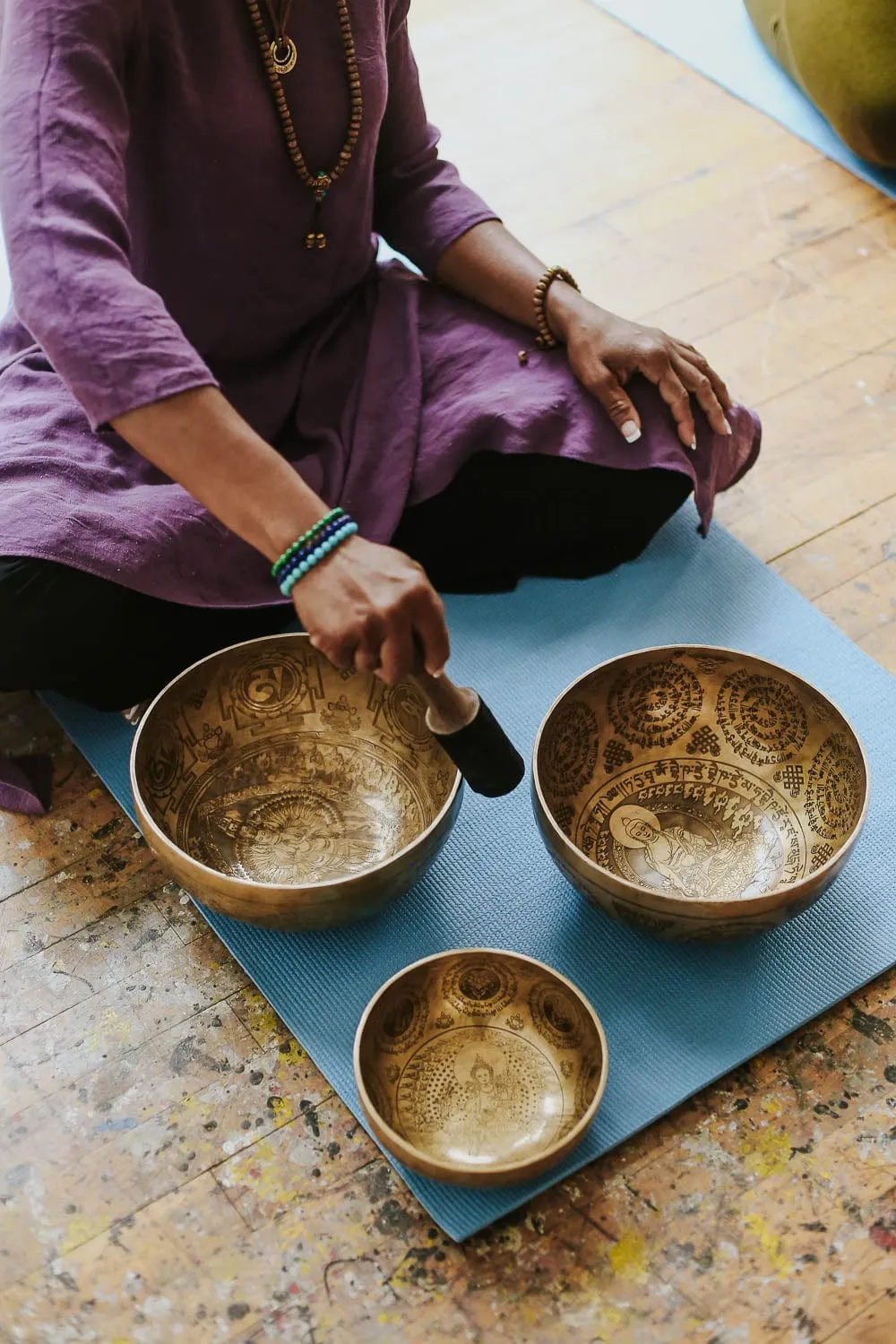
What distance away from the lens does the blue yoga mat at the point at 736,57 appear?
9.46 feet

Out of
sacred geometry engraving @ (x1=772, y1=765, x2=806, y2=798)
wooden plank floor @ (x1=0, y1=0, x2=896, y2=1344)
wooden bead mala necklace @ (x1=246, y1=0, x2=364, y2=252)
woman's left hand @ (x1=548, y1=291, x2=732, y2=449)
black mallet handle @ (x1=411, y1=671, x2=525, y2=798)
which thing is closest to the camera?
wooden plank floor @ (x1=0, y1=0, x2=896, y2=1344)

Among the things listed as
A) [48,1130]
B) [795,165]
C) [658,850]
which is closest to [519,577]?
[658,850]

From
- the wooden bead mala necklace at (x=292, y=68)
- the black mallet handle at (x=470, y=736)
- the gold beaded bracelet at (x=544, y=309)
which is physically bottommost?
the black mallet handle at (x=470, y=736)

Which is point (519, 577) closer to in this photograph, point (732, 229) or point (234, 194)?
point (234, 194)

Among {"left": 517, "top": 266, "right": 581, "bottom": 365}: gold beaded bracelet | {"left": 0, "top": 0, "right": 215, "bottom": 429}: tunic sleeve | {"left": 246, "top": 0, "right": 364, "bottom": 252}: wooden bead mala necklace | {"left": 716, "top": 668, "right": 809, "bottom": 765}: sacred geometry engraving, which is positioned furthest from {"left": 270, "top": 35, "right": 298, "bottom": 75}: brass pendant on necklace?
{"left": 716, "top": 668, "right": 809, "bottom": 765}: sacred geometry engraving

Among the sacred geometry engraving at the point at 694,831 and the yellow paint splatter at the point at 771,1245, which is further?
the sacred geometry engraving at the point at 694,831

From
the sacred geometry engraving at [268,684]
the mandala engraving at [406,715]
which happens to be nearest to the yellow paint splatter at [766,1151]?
the mandala engraving at [406,715]

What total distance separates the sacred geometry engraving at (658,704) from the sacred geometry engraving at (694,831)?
0.04m

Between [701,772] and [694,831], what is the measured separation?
8 cm

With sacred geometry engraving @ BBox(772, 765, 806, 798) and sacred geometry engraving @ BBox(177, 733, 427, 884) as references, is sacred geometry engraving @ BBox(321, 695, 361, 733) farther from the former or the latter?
sacred geometry engraving @ BBox(772, 765, 806, 798)

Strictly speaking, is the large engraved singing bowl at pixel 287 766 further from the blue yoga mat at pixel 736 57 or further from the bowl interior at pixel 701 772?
the blue yoga mat at pixel 736 57

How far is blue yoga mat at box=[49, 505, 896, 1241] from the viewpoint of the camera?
4.75ft

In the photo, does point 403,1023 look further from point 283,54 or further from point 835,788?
point 283,54

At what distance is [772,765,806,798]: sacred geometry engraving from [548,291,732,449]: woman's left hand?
0.47 metres
